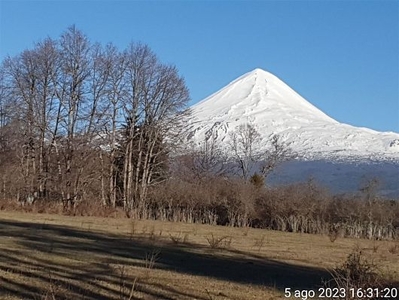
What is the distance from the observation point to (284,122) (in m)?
158

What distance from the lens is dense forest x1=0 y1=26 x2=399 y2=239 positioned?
4662 centimetres

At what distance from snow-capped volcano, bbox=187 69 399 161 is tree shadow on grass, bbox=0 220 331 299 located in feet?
322

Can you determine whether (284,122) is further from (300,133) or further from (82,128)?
(82,128)

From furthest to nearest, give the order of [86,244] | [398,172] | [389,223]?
[398,172] < [389,223] < [86,244]

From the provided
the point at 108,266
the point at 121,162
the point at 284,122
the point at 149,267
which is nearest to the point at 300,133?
the point at 284,122

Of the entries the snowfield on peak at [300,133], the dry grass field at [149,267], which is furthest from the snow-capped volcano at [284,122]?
the dry grass field at [149,267]

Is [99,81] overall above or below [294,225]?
above

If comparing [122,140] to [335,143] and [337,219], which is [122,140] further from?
[335,143]

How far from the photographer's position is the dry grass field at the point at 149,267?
12180 millimetres

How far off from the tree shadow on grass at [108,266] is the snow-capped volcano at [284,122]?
98203mm

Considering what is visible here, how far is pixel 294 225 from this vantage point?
44375 mm

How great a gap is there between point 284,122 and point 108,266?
14396cm

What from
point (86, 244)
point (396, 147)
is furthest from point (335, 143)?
point (86, 244)

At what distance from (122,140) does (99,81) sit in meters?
5.44
